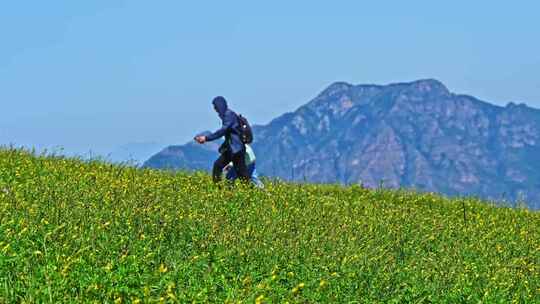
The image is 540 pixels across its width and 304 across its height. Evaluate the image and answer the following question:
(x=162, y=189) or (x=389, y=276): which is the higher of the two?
(x=162, y=189)

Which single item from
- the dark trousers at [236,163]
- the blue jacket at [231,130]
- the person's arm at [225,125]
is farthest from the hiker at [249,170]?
the person's arm at [225,125]

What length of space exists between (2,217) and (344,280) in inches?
169

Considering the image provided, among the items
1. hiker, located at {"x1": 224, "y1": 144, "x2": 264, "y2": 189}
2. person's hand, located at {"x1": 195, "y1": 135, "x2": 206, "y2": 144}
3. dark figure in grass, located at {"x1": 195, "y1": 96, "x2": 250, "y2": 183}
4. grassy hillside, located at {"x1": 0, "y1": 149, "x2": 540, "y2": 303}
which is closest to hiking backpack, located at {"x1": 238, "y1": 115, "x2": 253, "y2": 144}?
dark figure in grass, located at {"x1": 195, "y1": 96, "x2": 250, "y2": 183}

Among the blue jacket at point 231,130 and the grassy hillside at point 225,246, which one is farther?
the blue jacket at point 231,130

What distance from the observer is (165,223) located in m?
13.5

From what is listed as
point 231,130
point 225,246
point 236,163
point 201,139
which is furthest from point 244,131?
point 225,246

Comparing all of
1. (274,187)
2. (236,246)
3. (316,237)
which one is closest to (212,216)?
(316,237)

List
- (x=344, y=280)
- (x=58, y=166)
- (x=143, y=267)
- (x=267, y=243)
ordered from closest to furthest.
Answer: (x=143, y=267) → (x=344, y=280) → (x=267, y=243) → (x=58, y=166)

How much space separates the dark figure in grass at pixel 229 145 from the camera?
20.4 metres

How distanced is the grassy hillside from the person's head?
1541mm

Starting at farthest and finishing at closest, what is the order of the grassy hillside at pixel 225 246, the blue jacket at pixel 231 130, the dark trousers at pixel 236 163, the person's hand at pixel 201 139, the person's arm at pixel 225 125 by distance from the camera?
the dark trousers at pixel 236 163, the blue jacket at pixel 231 130, the person's arm at pixel 225 125, the person's hand at pixel 201 139, the grassy hillside at pixel 225 246

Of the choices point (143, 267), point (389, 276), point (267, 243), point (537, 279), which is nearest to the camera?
point (143, 267)

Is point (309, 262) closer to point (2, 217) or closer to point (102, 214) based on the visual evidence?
point (102, 214)

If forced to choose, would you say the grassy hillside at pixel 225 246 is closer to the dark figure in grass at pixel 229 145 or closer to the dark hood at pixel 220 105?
the dark figure in grass at pixel 229 145
